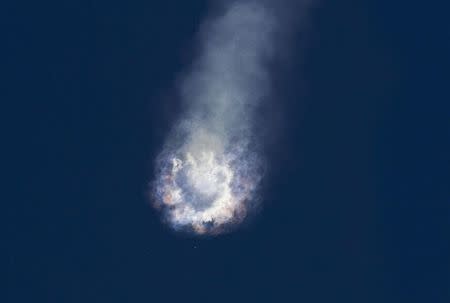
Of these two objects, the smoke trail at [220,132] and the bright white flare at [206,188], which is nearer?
the bright white flare at [206,188]

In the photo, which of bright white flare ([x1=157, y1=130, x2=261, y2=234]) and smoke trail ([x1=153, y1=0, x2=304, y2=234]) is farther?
smoke trail ([x1=153, y1=0, x2=304, y2=234])

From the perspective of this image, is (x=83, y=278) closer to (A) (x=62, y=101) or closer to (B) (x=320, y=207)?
(A) (x=62, y=101)

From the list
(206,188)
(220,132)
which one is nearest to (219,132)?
(220,132)

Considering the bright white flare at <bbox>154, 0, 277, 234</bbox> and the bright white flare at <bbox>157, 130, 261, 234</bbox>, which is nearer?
the bright white flare at <bbox>157, 130, 261, 234</bbox>

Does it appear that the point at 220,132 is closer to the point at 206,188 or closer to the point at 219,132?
the point at 219,132

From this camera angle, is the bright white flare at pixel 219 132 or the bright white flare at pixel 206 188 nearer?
the bright white flare at pixel 206 188

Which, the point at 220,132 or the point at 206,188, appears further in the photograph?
the point at 220,132

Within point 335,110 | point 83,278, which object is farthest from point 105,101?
point 335,110

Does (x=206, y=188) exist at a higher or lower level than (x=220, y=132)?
lower
